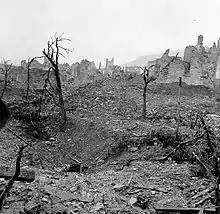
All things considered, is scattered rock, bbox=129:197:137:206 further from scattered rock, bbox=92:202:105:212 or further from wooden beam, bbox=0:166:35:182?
wooden beam, bbox=0:166:35:182

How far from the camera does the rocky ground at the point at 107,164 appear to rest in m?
4.50

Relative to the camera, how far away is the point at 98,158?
8.20 metres

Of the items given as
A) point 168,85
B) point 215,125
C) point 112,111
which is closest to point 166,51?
point 168,85

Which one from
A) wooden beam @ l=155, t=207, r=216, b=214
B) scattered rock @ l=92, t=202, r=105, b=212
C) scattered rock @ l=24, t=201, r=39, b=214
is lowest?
scattered rock @ l=92, t=202, r=105, b=212

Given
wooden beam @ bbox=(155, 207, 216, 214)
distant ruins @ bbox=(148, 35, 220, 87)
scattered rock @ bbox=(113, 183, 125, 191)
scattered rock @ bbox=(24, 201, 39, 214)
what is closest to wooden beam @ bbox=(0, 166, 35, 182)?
scattered rock @ bbox=(24, 201, 39, 214)

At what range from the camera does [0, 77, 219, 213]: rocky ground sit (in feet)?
14.8

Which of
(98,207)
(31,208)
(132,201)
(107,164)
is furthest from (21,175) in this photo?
(107,164)

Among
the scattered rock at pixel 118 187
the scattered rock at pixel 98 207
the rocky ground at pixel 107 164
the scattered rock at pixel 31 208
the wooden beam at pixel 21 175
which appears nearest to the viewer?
the scattered rock at pixel 31 208

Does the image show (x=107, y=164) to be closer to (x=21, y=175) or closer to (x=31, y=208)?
(x=21, y=175)

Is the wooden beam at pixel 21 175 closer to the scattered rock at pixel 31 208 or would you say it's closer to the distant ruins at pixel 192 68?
the scattered rock at pixel 31 208

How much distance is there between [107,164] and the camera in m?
7.30

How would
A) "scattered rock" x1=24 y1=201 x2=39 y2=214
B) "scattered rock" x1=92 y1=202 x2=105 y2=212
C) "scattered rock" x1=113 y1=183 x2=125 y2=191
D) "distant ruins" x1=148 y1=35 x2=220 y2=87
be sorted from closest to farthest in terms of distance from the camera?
"scattered rock" x1=24 y1=201 x2=39 y2=214, "scattered rock" x1=92 y1=202 x2=105 y2=212, "scattered rock" x1=113 y1=183 x2=125 y2=191, "distant ruins" x1=148 y1=35 x2=220 y2=87

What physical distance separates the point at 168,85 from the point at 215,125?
10273 millimetres

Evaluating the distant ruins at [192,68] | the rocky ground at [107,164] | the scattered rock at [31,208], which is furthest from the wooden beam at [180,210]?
the distant ruins at [192,68]
